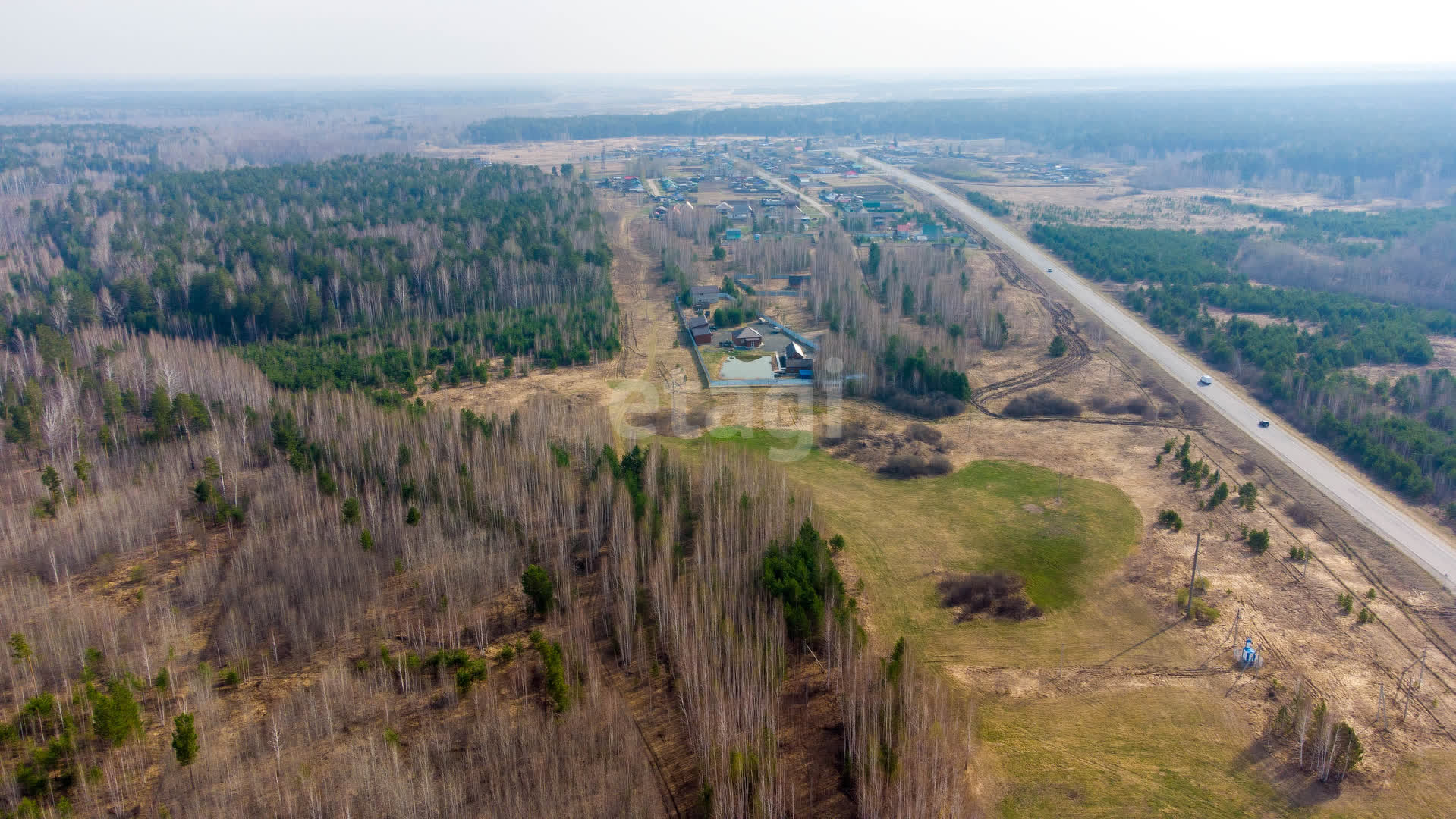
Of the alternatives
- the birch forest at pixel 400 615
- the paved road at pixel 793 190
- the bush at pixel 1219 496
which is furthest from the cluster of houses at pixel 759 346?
the paved road at pixel 793 190

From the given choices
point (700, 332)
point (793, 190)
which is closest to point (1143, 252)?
point (700, 332)

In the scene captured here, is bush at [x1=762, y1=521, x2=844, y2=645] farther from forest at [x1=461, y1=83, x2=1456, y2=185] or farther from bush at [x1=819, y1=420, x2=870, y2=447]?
forest at [x1=461, y1=83, x2=1456, y2=185]

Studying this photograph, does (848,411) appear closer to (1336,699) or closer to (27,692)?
(1336,699)

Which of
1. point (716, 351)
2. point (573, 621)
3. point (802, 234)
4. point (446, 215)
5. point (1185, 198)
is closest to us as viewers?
point (573, 621)

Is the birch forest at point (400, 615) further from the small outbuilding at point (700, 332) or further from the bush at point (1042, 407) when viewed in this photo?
the bush at point (1042, 407)

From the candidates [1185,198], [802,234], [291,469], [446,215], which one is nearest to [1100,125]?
[1185,198]

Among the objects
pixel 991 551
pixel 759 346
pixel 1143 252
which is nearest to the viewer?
pixel 991 551

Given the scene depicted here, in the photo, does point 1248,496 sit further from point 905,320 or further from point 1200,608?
point 905,320
